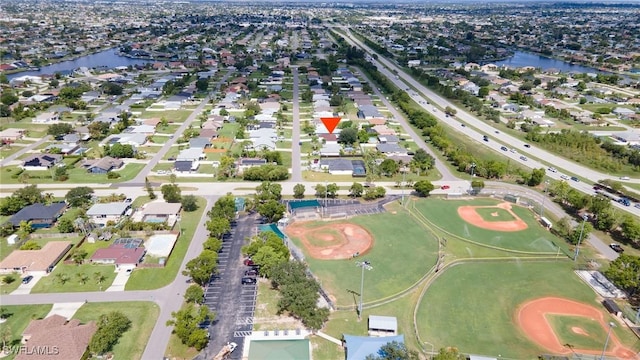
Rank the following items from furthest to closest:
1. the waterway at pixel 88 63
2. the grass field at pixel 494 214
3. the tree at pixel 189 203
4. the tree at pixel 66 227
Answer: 1. the waterway at pixel 88 63
2. the tree at pixel 189 203
3. the grass field at pixel 494 214
4. the tree at pixel 66 227

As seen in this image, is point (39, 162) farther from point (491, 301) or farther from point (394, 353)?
point (491, 301)

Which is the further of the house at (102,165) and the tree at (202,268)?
the house at (102,165)

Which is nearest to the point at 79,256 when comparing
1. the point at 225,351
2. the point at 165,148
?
the point at 225,351

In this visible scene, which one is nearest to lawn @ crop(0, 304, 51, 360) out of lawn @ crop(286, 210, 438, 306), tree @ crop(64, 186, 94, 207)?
tree @ crop(64, 186, 94, 207)

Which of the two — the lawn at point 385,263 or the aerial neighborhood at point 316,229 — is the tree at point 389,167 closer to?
the aerial neighborhood at point 316,229

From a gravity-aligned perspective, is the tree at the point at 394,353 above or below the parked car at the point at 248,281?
above

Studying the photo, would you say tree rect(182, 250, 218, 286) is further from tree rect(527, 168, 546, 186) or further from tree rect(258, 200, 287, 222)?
tree rect(527, 168, 546, 186)

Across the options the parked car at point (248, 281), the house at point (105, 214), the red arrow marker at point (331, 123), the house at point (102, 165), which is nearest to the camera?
the parked car at point (248, 281)

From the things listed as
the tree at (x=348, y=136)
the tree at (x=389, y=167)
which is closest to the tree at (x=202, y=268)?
the tree at (x=389, y=167)

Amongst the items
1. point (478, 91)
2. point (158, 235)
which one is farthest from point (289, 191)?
point (478, 91)
